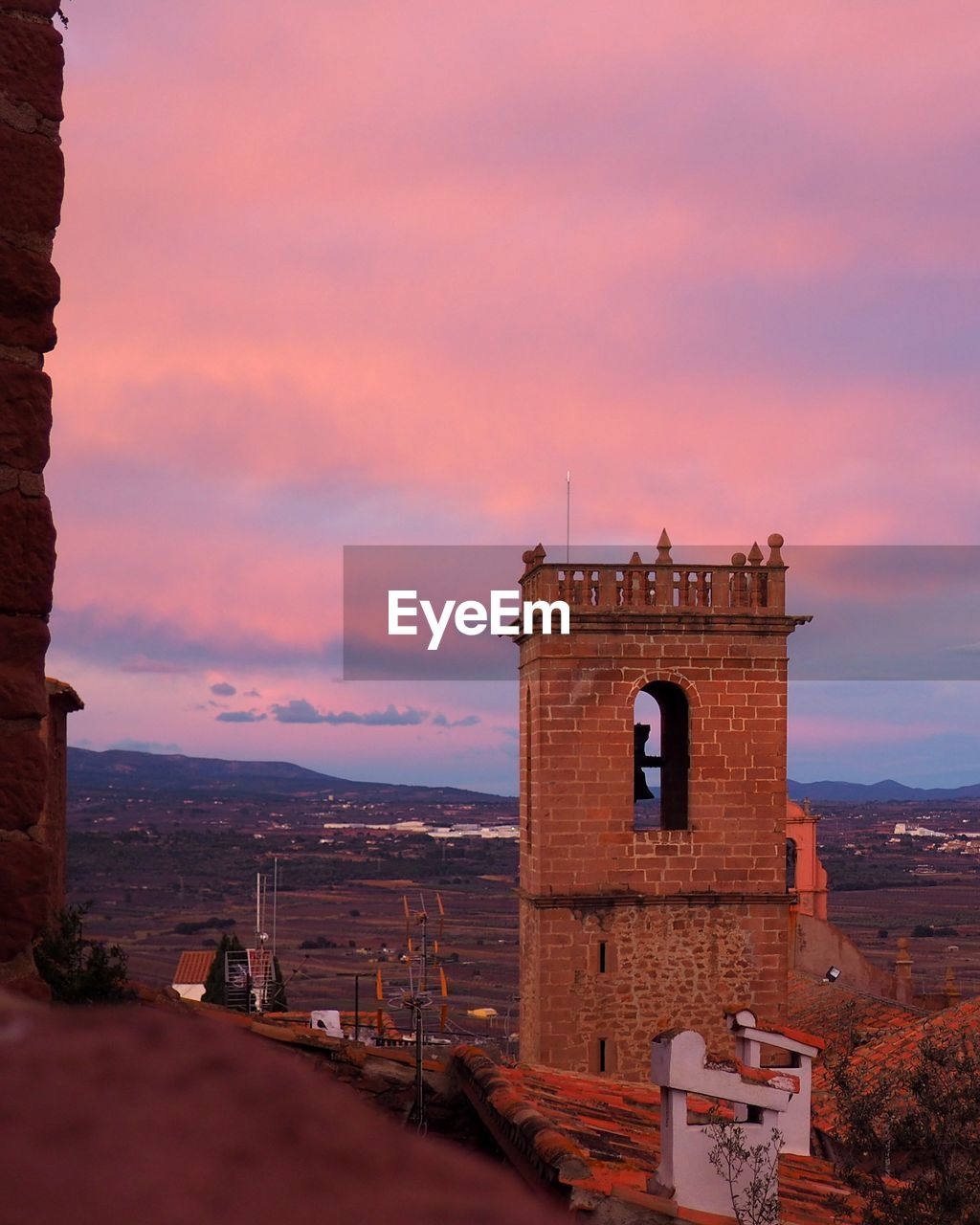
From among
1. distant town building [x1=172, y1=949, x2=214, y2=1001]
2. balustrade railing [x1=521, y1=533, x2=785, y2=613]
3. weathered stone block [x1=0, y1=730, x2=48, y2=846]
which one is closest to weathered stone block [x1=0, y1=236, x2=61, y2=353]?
weathered stone block [x1=0, y1=730, x2=48, y2=846]

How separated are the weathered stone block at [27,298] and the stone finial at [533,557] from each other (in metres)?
17.1

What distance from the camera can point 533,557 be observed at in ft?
67.3

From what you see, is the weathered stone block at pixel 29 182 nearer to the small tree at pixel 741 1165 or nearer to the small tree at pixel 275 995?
the small tree at pixel 741 1165

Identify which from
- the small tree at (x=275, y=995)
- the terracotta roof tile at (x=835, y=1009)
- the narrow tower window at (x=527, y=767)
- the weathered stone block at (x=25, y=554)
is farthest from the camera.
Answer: the small tree at (x=275, y=995)

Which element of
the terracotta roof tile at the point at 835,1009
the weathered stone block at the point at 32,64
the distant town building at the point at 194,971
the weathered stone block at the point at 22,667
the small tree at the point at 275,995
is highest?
the weathered stone block at the point at 32,64

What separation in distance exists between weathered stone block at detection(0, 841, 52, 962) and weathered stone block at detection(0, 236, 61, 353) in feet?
3.59

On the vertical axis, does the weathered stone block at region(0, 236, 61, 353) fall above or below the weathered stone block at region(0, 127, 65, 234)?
below

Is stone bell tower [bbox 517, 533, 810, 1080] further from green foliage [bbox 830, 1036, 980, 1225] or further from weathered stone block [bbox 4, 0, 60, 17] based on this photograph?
weathered stone block [bbox 4, 0, 60, 17]

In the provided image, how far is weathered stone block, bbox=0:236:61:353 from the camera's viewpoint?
319 cm

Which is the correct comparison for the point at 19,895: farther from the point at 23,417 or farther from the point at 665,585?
the point at 665,585

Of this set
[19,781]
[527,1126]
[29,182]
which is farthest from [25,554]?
[527,1126]

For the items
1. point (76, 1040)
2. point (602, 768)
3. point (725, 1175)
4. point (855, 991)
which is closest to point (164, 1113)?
point (76, 1040)

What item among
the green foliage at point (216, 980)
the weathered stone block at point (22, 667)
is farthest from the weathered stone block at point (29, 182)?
the green foliage at point (216, 980)

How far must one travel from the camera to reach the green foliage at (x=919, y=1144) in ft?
32.2
